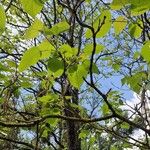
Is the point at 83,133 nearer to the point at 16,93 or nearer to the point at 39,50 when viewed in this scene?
the point at 16,93

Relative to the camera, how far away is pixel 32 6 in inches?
51.1

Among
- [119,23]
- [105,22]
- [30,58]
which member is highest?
[119,23]

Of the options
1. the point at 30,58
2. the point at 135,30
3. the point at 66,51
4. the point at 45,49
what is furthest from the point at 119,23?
the point at 30,58

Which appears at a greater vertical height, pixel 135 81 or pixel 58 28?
pixel 135 81

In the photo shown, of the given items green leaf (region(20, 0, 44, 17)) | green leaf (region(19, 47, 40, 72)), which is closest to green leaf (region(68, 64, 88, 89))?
green leaf (region(19, 47, 40, 72))

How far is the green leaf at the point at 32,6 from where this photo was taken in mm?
1288

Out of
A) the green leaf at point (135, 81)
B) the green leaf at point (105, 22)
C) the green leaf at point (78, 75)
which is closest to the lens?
the green leaf at point (105, 22)

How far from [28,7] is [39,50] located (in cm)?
24

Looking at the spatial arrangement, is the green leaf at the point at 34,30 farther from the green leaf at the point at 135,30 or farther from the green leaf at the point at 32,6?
the green leaf at the point at 135,30

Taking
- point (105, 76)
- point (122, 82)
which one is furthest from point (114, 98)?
point (105, 76)

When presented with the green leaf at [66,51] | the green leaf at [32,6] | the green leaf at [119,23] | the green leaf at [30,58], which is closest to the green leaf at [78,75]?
the green leaf at [66,51]

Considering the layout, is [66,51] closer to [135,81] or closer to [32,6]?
[32,6]

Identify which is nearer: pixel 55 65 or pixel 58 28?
pixel 58 28

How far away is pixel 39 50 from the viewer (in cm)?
149
